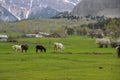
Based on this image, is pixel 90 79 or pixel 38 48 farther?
pixel 38 48

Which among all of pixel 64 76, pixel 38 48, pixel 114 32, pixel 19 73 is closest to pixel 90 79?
pixel 64 76

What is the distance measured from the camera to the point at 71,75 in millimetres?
34281

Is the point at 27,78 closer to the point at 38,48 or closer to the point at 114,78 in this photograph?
the point at 114,78

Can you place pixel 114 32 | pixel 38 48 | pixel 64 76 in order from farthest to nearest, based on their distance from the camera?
pixel 114 32 < pixel 38 48 < pixel 64 76

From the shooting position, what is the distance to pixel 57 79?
31.2 m

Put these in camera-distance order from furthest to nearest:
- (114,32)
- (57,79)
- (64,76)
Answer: (114,32), (64,76), (57,79)

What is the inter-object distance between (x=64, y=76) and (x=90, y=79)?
2.89 m

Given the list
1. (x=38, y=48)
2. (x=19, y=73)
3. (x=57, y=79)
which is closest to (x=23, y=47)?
(x=38, y=48)

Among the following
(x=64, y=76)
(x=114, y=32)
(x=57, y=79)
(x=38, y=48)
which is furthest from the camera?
(x=114, y=32)

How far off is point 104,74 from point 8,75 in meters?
8.91

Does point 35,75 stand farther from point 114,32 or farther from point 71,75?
point 114,32

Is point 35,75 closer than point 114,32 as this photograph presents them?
Yes

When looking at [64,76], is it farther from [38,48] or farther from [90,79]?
[38,48]

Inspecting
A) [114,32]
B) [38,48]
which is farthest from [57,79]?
[114,32]
